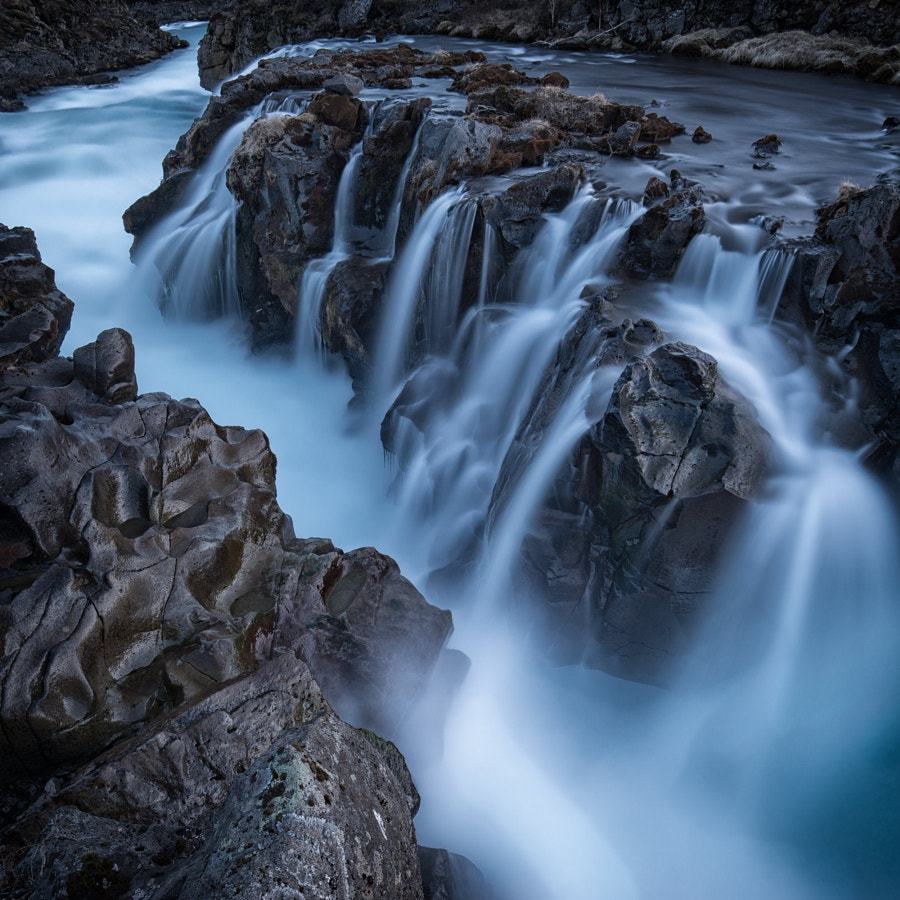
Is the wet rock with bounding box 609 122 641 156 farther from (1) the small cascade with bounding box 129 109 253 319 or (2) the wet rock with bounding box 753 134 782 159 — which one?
(1) the small cascade with bounding box 129 109 253 319

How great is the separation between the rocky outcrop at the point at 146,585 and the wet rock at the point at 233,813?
14 centimetres

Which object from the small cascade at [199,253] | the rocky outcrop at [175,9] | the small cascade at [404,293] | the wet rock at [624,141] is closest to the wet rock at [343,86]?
the small cascade at [199,253]

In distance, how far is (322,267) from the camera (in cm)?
1242

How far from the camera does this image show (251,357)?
13672mm

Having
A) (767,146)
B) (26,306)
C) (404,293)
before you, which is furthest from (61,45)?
(767,146)

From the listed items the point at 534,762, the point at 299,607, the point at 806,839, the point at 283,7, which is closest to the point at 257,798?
the point at 299,607

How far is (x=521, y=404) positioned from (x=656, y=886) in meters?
5.77

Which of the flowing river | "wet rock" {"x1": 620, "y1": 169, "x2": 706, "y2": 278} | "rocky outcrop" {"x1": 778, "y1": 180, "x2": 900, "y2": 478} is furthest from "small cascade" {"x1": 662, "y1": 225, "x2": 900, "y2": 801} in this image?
"wet rock" {"x1": 620, "y1": 169, "x2": 706, "y2": 278}

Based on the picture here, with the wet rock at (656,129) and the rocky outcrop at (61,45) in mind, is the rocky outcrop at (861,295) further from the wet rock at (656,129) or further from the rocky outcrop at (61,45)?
the rocky outcrop at (61,45)

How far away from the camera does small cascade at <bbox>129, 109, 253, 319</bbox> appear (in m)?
14.1

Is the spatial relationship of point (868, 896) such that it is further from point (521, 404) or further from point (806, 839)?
point (521, 404)

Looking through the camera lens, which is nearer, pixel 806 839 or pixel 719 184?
pixel 806 839

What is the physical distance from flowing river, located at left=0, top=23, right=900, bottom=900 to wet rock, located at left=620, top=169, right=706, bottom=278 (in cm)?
24

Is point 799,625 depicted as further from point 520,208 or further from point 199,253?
point 199,253
